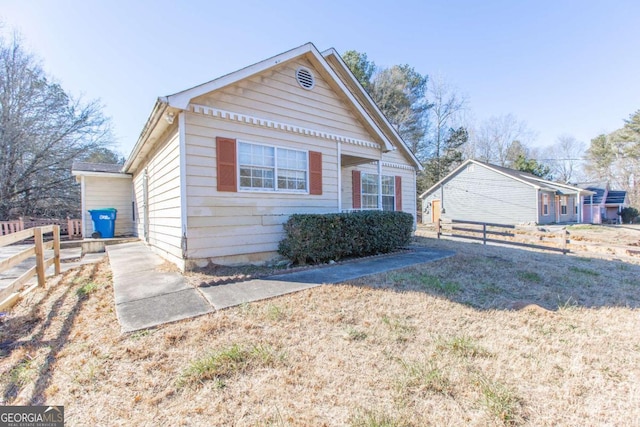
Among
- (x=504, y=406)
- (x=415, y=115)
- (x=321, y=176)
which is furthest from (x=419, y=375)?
(x=415, y=115)

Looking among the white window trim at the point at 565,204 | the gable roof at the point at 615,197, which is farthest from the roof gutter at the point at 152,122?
the gable roof at the point at 615,197

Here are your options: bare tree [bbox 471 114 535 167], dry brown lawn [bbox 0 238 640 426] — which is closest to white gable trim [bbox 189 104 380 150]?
dry brown lawn [bbox 0 238 640 426]

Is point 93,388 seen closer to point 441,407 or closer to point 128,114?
point 441,407

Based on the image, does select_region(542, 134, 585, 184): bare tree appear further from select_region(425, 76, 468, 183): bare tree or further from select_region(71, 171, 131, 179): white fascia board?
select_region(71, 171, 131, 179): white fascia board

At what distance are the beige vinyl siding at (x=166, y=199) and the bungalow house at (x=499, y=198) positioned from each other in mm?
23527

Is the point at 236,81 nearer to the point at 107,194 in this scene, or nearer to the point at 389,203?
the point at 389,203

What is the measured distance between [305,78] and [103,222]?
30.2ft

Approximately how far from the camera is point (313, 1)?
9.61 m

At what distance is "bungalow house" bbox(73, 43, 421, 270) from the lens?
5.44 meters

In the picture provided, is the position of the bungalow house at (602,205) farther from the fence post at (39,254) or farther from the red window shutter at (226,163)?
the fence post at (39,254)

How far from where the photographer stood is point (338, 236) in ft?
21.6

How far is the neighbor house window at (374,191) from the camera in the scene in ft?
35.8

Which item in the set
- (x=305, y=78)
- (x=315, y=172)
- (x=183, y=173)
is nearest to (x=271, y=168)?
(x=315, y=172)

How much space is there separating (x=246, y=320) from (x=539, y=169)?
37.2 m
